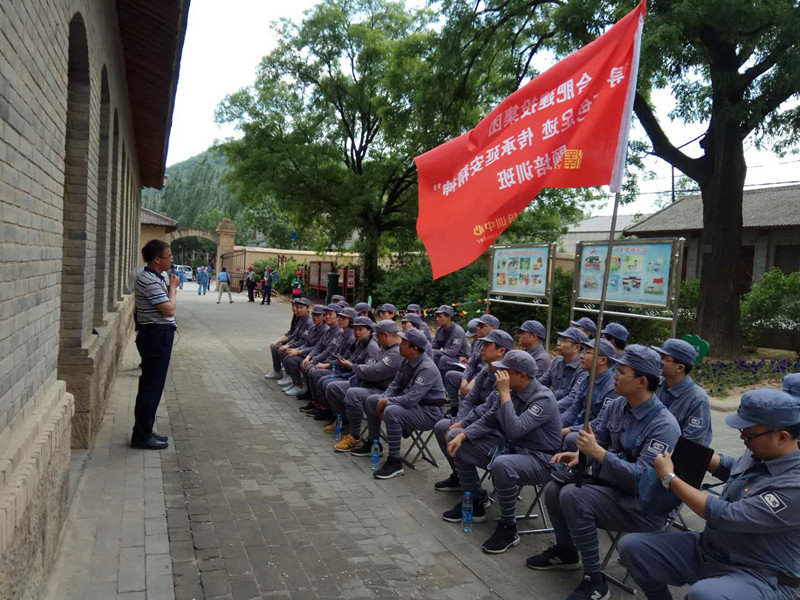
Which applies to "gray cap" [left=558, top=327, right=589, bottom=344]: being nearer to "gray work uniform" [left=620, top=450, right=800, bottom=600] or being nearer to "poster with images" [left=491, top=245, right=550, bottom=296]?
"gray work uniform" [left=620, top=450, right=800, bottom=600]

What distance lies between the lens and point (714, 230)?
1413 centimetres

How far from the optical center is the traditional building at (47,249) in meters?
3.10

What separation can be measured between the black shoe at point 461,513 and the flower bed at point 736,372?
7.32 meters

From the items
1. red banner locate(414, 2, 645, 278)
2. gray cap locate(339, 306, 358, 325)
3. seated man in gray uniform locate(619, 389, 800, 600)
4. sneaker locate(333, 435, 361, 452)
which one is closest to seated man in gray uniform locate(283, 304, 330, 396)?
gray cap locate(339, 306, 358, 325)

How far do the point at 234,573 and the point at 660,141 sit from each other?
44.7 feet

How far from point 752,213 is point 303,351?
67.9 feet

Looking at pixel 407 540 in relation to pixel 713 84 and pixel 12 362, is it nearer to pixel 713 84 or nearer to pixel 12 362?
pixel 12 362

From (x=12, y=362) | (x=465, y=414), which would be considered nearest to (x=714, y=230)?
(x=465, y=414)

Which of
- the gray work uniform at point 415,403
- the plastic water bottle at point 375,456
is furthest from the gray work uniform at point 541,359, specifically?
the plastic water bottle at point 375,456

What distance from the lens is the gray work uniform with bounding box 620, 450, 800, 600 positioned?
302 centimetres

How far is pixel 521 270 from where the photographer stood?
10703mm

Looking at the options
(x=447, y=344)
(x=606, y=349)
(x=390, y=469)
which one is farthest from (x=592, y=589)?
(x=447, y=344)

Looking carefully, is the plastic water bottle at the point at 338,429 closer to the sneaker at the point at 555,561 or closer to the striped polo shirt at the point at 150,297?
the striped polo shirt at the point at 150,297

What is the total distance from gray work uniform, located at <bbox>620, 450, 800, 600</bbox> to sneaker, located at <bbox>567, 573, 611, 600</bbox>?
71 cm
